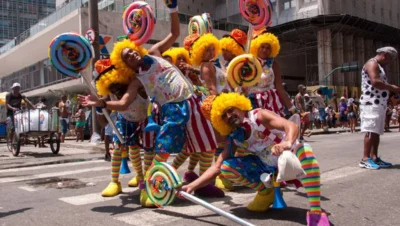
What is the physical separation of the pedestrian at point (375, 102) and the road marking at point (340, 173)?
0.20 meters

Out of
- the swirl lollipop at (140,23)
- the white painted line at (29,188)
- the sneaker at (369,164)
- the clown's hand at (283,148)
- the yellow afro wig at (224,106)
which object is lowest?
the white painted line at (29,188)

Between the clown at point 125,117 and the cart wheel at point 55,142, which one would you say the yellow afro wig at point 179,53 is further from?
the cart wheel at point 55,142

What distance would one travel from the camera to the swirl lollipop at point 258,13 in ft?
17.1

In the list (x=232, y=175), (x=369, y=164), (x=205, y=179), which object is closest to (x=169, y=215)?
(x=205, y=179)

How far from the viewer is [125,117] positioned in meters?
4.78

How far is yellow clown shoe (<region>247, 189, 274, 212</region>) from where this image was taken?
3.91 meters

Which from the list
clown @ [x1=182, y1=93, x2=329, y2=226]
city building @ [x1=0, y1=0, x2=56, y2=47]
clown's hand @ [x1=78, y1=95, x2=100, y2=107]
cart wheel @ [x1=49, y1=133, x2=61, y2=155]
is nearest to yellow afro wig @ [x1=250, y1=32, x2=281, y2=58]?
clown @ [x1=182, y1=93, x2=329, y2=226]

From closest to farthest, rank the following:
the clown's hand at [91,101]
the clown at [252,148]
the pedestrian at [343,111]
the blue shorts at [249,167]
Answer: the clown at [252,148] → the blue shorts at [249,167] → the clown's hand at [91,101] → the pedestrian at [343,111]

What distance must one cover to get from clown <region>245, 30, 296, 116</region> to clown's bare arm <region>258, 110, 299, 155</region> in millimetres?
1434

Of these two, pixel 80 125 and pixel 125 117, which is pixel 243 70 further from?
pixel 80 125

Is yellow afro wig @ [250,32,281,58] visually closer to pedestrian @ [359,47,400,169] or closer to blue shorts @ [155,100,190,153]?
blue shorts @ [155,100,190,153]

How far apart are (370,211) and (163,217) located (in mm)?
2018

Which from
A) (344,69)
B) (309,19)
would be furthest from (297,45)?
(344,69)

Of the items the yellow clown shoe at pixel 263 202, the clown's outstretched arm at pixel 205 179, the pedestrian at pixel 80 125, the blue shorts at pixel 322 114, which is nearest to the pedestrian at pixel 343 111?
the blue shorts at pixel 322 114
